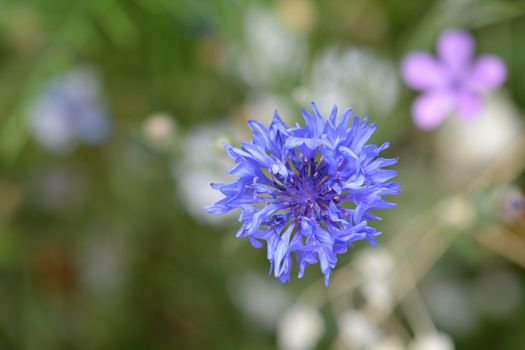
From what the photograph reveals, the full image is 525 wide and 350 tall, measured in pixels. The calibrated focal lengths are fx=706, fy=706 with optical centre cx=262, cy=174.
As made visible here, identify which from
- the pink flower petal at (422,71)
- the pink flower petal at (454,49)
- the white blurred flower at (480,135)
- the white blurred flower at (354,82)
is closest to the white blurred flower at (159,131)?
the white blurred flower at (354,82)

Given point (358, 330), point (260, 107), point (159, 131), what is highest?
point (260, 107)

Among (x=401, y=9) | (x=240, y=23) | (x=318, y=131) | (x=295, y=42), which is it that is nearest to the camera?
(x=318, y=131)

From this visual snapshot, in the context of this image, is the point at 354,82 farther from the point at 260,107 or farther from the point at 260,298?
the point at 260,298

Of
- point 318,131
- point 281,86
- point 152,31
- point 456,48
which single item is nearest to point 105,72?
point 152,31

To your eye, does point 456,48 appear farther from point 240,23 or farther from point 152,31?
point 152,31

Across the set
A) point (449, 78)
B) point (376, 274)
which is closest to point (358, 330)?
point (376, 274)

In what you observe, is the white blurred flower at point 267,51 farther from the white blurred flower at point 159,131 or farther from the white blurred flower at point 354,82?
the white blurred flower at point 159,131
